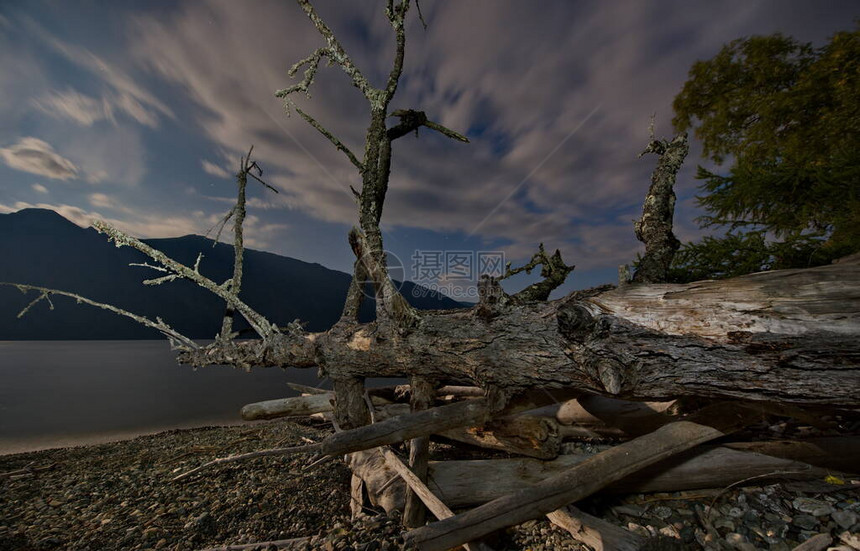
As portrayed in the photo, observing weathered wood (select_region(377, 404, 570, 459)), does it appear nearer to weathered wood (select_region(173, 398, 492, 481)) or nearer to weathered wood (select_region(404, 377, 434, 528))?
weathered wood (select_region(404, 377, 434, 528))

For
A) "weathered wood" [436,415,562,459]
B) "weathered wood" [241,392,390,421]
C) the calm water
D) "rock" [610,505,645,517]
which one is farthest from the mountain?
"rock" [610,505,645,517]

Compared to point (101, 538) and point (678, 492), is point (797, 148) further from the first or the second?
point (101, 538)

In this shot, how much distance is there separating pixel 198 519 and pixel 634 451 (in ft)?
17.1

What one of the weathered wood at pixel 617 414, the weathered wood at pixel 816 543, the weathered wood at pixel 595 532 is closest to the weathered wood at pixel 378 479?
the weathered wood at pixel 595 532

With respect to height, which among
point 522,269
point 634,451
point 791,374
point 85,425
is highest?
point 522,269

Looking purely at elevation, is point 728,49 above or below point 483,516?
above

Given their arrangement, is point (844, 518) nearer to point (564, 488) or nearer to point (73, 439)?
point (564, 488)

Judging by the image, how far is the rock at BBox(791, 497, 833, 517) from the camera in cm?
281

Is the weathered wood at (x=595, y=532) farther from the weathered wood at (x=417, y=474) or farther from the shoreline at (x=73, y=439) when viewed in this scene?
the shoreline at (x=73, y=439)

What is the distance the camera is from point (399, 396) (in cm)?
727

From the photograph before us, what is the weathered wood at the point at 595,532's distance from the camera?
8.61 feet

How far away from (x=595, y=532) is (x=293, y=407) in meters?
8.39

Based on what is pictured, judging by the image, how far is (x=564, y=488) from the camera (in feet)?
Result: 9.21

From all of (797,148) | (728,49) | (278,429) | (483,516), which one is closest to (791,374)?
(483,516)
